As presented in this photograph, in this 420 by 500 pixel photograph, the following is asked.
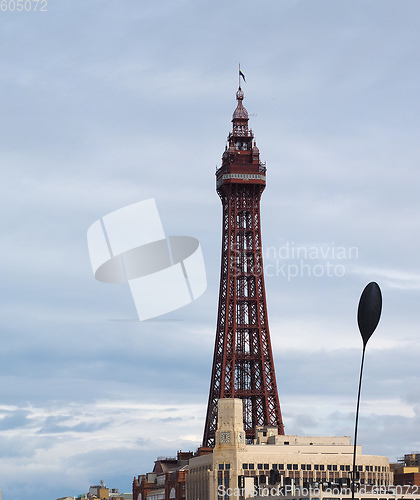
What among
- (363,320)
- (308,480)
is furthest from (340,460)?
(363,320)

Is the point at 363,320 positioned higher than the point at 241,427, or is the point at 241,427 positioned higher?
the point at 241,427

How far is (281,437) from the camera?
192125 millimetres

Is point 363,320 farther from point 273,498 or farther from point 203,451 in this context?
point 203,451

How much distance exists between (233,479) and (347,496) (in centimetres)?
2891

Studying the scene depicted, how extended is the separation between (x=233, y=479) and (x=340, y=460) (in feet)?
52.9

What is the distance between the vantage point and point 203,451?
632 ft

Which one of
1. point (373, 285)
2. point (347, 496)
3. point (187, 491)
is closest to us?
point (373, 285)

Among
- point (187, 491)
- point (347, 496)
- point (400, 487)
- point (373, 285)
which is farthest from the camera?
point (187, 491)

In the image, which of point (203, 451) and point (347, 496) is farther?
point (203, 451)

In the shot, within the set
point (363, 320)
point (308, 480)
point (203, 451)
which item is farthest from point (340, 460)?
point (363, 320)

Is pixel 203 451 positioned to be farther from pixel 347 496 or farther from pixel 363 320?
pixel 363 320

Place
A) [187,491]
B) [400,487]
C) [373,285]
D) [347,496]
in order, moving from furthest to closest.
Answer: [187,491] → [400,487] → [347,496] → [373,285]

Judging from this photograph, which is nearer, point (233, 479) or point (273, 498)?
point (273, 498)

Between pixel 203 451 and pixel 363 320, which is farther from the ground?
pixel 203 451
